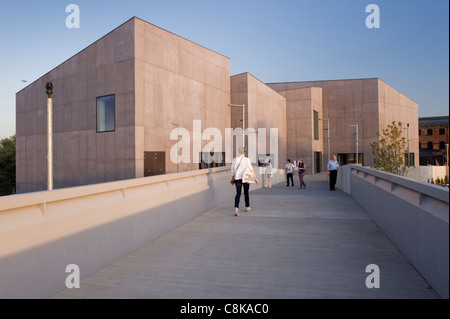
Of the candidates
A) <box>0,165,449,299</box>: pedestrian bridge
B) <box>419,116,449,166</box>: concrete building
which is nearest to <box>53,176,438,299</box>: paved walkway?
<box>0,165,449,299</box>: pedestrian bridge

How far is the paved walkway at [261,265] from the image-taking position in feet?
13.5

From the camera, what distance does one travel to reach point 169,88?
2336cm

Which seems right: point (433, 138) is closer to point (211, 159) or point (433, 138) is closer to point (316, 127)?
point (316, 127)

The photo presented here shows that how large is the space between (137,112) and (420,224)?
18.7 meters

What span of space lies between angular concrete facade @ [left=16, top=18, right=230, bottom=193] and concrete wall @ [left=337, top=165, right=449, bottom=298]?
16749 millimetres

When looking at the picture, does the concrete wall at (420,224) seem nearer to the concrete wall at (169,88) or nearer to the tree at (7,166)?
the concrete wall at (169,88)

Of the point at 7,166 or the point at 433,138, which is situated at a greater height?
the point at 433,138

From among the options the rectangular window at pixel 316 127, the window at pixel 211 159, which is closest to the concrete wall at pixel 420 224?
the window at pixel 211 159

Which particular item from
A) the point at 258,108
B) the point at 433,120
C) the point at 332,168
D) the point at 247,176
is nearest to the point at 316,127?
the point at 258,108

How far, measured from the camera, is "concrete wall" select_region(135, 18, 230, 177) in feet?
69.7

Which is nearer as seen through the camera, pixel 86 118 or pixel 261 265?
pixel 261 265
